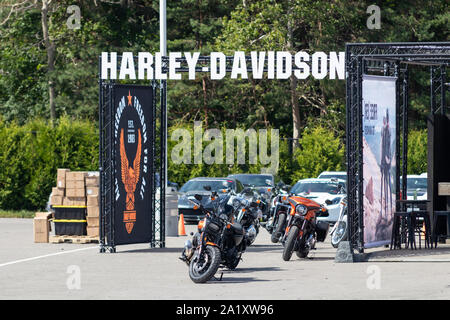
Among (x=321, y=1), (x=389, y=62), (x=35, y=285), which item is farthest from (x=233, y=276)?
(x=321, y=1)

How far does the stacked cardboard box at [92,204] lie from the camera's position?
21703 mm

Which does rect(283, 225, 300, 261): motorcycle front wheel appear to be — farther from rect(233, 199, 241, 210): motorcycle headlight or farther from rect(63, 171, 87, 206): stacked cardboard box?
rect(63, 171, 87, 206): stacked cardboard box

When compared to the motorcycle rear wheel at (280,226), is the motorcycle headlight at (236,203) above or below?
above

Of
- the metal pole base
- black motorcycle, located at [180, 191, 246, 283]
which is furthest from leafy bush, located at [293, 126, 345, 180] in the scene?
black motorcycle, located at [180, 191, 246, 283]

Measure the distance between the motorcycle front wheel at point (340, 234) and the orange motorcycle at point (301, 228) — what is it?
1.89 meters

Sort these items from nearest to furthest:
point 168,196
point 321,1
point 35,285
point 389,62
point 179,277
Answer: point 35,285 < point 179,277 < point 389,62 < point 168,196 < point 321,1

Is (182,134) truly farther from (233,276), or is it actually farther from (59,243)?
(233,276)

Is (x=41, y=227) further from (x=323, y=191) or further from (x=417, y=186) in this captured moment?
(x=417, y=186)

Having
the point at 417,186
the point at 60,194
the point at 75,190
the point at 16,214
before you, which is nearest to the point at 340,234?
the point at 75,190

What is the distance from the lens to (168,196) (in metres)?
Answer: 24.8

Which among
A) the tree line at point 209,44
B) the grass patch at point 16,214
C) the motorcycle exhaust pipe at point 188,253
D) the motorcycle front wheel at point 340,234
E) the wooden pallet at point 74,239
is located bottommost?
the grass patch at point 16,214

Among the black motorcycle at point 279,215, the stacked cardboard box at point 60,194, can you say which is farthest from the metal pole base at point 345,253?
the stacked cardboard box at point 60,194

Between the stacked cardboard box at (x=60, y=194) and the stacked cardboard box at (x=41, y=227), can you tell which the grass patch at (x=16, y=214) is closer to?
the stacked cardboard box at (x=41, y=227)
